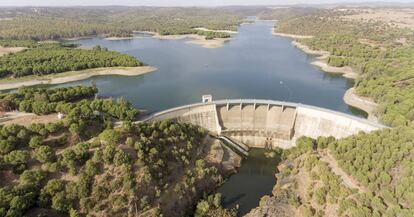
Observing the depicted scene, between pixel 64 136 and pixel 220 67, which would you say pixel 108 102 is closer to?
pixel 64 136

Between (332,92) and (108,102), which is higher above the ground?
(108,102)

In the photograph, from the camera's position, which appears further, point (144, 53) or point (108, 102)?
point (144, 53)

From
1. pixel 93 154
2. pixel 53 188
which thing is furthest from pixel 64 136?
Answer: pixel 53 188

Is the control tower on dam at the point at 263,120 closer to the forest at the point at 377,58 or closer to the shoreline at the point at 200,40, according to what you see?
the forest at the point at 377,58

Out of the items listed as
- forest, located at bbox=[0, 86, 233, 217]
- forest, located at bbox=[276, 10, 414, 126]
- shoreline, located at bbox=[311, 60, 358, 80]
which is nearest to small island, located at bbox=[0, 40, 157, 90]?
forest, located at bbox=[0, 86, 233, 217]

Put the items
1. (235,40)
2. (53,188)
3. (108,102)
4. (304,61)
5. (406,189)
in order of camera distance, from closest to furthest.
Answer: (53,188), (406,189), (108,102), (304,61), (235,40)

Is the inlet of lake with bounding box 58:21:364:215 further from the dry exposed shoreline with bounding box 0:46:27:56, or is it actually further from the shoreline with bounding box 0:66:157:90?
the dry exposed shoreline with bounding box 0:46:27:56

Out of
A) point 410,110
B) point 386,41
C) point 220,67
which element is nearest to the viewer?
point 410,110
